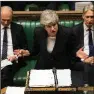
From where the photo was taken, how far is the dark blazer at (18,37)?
3131mm

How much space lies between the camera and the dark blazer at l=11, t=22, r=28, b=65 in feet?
10.3

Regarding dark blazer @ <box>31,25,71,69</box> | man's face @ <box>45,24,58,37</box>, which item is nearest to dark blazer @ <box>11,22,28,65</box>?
dark blazer @ <box>31,25,71,69</box>

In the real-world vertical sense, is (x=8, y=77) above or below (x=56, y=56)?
below

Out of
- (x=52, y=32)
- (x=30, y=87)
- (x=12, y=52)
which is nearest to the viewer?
(x=30, y=87)

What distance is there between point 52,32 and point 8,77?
1.91ft

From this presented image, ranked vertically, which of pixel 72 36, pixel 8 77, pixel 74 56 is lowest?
pixel 8 77

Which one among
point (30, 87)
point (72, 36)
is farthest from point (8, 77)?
point (30, 87)

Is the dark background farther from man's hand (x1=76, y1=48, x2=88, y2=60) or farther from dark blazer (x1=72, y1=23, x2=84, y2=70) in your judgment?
man's hand (x1=76, y1=48, x2=88, y2=60)

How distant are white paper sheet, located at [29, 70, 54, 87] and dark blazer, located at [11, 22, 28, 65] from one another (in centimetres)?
90

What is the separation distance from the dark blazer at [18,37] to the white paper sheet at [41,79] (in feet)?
2.95

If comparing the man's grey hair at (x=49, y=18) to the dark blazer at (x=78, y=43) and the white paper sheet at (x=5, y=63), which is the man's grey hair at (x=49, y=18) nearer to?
the dark blazer at (x=78, y=43)

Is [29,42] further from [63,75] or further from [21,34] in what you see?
[63,75]

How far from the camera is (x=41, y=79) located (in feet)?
6.94

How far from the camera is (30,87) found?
6.68 feet
